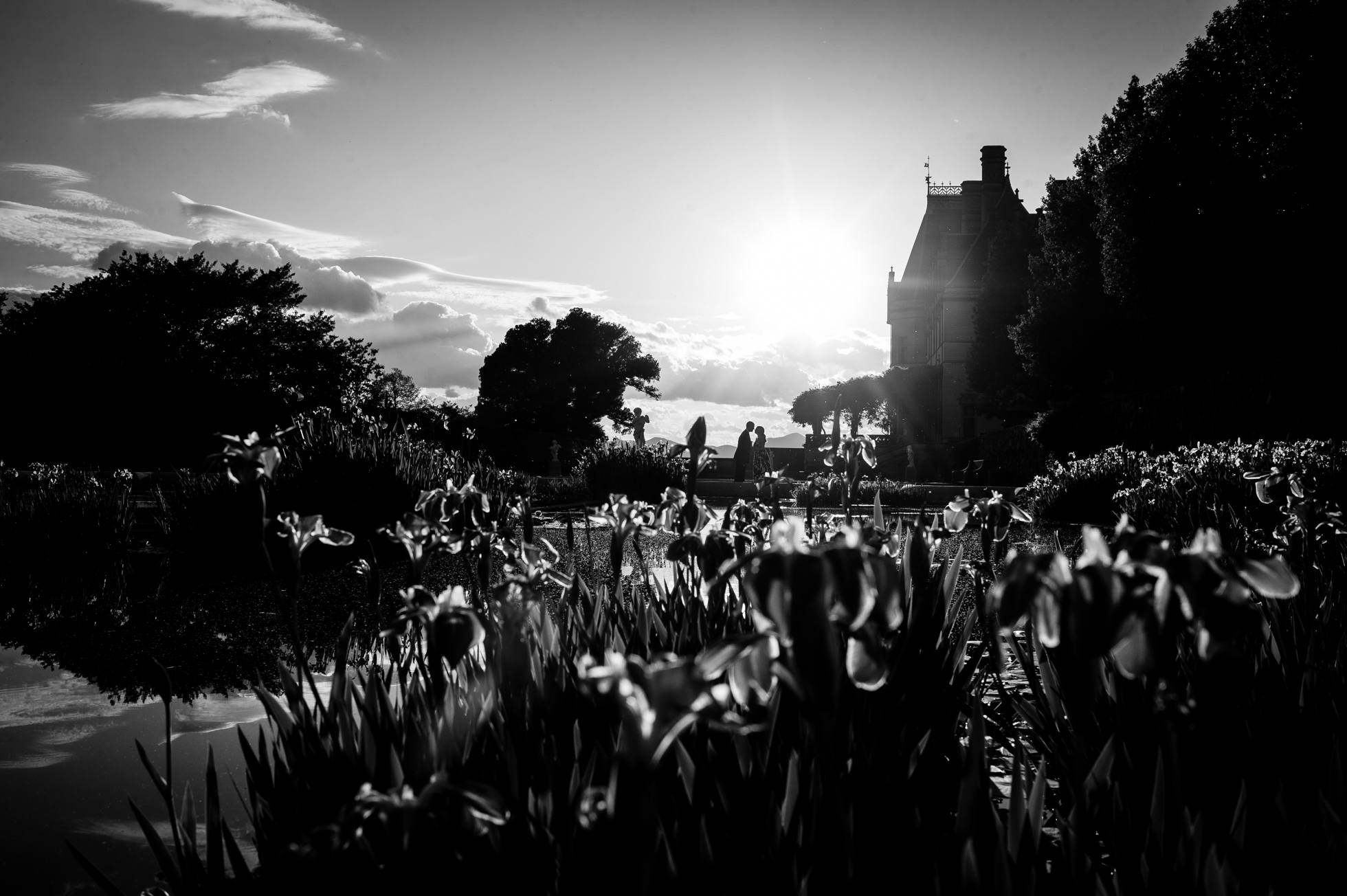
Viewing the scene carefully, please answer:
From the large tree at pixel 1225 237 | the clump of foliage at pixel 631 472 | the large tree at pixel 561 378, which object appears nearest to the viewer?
the clump of foliage at pixel 631 472

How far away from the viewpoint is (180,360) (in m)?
40.4

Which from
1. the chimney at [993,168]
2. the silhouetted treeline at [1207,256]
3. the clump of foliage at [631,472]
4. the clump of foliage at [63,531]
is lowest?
the clump of foliage at [63,531]

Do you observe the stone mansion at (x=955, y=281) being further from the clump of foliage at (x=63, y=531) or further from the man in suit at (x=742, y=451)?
the clump of foliage at (x=63, y=531)

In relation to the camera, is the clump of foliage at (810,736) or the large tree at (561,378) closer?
the clump of foliage at (810,736)

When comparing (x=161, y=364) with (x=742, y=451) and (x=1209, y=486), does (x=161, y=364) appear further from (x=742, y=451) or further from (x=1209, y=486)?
(x=1209, y=486)

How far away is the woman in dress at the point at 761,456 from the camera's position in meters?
3.59

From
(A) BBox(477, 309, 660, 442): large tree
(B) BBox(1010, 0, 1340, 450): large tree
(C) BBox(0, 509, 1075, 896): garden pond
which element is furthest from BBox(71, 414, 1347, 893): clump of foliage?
(A) BBox(477, 309, 660, 442): large tree

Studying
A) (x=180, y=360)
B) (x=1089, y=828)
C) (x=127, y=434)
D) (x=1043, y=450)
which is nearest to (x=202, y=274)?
(x=180, y=360)

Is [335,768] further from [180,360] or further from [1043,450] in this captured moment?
[180,360]

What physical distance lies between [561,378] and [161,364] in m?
23.0

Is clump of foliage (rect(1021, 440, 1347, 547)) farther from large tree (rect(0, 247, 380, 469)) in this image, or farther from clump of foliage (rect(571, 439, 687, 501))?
large tree (rect(0, 247, 380, 469))

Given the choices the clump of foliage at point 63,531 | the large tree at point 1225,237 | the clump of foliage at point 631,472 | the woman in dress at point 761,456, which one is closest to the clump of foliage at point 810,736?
the woman in dress at point 761,456

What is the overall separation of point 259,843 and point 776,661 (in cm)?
114

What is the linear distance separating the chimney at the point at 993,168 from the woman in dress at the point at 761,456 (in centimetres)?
3272
